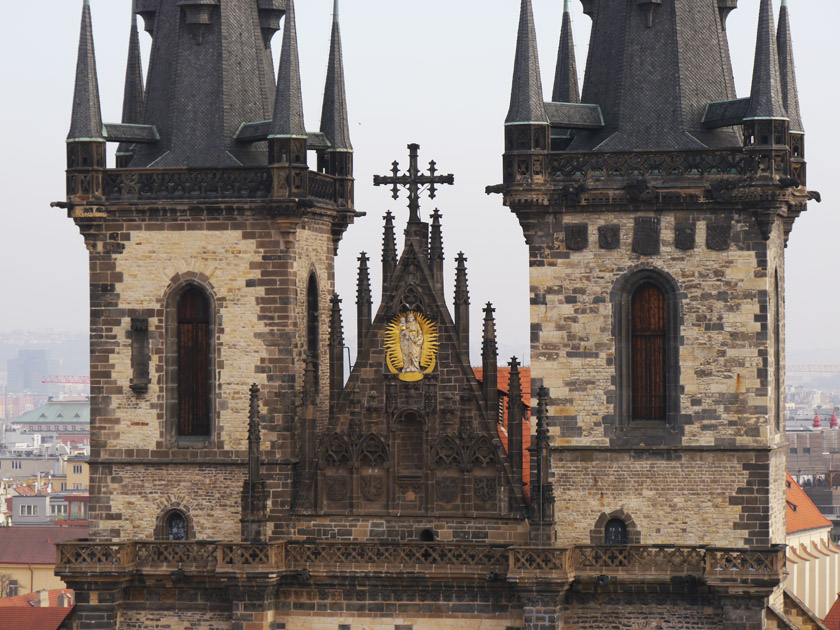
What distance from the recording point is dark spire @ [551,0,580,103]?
2078 inches

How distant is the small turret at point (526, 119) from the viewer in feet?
157

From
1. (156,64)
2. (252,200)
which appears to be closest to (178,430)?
(252,200)

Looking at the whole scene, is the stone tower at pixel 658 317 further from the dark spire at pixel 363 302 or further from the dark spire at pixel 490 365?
the dark spire at pixel 363 302

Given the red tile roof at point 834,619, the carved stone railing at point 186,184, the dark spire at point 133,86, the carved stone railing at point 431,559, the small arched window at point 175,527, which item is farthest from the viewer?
the red tile roof at point 834,619

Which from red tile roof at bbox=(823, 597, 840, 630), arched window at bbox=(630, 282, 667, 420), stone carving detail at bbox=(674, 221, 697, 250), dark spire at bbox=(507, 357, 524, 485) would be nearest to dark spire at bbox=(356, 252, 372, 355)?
dark spire at bbox=(507, 357, 524, 485)

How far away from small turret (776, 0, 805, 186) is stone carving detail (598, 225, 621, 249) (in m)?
4.92

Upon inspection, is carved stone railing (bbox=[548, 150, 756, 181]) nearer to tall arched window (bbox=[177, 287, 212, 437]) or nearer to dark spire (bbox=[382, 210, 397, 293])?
dark spire (bbox=[382, 210, 397, 293])

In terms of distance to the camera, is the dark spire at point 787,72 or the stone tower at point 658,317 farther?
the dark spire at point 787,72

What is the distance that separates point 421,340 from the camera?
48.5 metres

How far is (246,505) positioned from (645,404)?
10180mm

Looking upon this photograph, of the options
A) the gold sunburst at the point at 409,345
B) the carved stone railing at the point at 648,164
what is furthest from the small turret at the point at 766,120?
the gold sunburst at the point at 409,345

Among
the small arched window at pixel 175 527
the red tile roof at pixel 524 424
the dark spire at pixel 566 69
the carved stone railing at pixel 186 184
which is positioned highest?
the dark spire at pixel 566 69

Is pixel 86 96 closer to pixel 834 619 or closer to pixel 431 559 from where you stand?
pixel 431 559

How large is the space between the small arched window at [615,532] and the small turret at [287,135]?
11.3m
